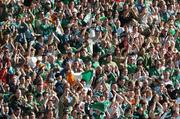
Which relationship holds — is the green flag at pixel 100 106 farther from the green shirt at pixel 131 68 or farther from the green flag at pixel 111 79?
the green shirt at pixel 131 68

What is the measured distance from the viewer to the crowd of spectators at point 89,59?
99.0 feet

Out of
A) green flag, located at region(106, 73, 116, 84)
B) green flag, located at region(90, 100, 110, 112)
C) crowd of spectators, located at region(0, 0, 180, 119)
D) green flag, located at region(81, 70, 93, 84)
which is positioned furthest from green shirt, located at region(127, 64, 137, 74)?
green flag, located at region(90, 100, 110, 112)

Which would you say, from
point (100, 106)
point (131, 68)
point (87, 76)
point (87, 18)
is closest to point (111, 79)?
point (87, 76)

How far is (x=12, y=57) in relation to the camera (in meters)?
32.0

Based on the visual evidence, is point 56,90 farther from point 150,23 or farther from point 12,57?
point 150,23

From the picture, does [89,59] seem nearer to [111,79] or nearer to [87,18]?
[111,79]

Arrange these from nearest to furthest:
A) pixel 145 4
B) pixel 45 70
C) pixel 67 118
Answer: pixel 67 118
pixel 45 70
pixel 145 4

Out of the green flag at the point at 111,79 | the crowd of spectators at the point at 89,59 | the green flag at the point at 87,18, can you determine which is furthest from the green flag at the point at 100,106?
the green flag at the point at 87,18

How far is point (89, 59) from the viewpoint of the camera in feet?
109

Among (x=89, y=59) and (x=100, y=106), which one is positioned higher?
(x=89, y=59)

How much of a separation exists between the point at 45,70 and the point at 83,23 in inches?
165

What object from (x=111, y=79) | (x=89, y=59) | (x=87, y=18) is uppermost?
(x=87, y=18)

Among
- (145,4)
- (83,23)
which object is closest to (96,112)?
(83,23)

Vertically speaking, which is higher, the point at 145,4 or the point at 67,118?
the point at 145,4
